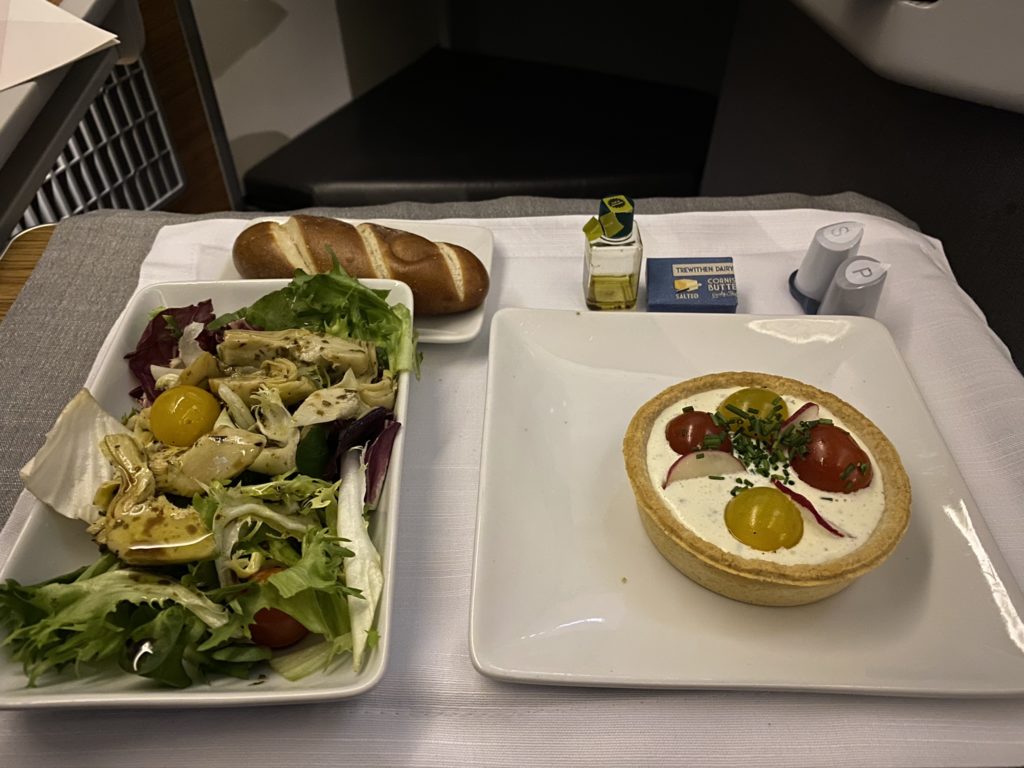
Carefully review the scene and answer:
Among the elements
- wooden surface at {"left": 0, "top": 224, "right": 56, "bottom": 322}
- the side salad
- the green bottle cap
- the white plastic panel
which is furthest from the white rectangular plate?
the white plastic panel

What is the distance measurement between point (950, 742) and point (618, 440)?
57cm

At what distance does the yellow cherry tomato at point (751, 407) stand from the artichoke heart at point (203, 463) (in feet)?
2.26

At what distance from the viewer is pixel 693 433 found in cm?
105

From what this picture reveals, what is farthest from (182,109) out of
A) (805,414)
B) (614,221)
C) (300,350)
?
(805,414)

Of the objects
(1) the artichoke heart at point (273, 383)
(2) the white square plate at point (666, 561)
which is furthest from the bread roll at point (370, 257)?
(1) the artichoke heart at point (273, 383)

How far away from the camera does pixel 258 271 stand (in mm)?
1392

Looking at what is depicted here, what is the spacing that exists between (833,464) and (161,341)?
1.05 metres

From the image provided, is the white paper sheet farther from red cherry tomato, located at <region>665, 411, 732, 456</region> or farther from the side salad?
red cherry tomato, located at <region>665, 411, 732, 456</region>

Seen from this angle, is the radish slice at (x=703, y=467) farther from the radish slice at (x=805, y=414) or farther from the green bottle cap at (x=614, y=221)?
the green bottle cap at (x=614, y=221)

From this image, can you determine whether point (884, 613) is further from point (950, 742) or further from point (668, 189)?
point (668, 189)

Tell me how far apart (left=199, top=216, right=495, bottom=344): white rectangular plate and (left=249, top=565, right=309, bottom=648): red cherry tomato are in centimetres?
58

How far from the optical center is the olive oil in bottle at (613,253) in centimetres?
128

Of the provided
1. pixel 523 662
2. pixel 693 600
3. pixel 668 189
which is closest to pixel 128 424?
pixel 523 662

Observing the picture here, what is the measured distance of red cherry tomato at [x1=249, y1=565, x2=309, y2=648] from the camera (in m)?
0.87
